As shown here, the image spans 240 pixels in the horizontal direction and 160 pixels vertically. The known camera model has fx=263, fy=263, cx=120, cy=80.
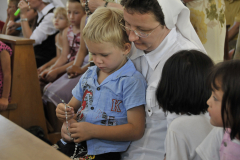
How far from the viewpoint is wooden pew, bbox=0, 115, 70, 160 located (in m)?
0.85

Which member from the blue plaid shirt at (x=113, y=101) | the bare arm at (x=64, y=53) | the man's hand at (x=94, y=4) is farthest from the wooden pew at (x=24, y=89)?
the blue plaid shirt at (x=113, y=101)

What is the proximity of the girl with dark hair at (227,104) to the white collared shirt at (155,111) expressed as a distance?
40 centimetres

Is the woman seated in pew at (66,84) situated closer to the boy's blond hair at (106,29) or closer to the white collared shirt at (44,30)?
the white collared shirt at (44,30)

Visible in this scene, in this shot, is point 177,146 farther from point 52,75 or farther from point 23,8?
Answer: point 23,8

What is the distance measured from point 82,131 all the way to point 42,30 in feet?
9.11

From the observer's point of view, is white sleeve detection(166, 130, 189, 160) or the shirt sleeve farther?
the shirt sleeve

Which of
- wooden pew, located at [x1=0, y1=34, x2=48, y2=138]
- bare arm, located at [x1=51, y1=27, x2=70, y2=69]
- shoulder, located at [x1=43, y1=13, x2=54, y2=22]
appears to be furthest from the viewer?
shoulder, located at [x1=43, y1=13, x2=54, y2=22]

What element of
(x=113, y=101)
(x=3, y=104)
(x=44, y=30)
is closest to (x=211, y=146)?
(x=113, y=101)

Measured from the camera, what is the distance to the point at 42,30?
3826mm

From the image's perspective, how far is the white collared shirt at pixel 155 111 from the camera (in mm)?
1407

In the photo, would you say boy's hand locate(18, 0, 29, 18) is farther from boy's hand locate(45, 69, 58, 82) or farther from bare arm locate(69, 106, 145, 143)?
bare arm locate(69, 106, 145, 143)

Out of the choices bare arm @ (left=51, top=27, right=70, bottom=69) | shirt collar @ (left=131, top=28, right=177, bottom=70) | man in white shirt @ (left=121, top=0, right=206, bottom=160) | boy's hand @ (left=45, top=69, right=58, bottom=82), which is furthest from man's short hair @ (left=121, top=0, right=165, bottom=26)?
bare arm @ (left=51, top=27, right=70, bottom=69)

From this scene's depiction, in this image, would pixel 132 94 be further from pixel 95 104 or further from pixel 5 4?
pixel 5 4

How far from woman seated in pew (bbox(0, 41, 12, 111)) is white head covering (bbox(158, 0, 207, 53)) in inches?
71.2
